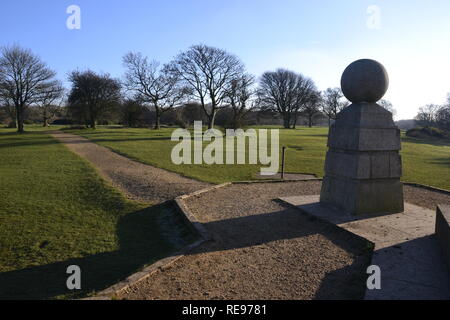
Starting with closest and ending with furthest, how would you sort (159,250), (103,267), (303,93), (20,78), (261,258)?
(103,267)
(261,258)
(159,250)
(20,78)
(303,93)

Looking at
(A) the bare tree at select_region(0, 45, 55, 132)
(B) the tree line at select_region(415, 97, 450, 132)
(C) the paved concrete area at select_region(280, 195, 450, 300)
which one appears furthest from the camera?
(B) the tree line at select_region(415, 97, 450, 132)

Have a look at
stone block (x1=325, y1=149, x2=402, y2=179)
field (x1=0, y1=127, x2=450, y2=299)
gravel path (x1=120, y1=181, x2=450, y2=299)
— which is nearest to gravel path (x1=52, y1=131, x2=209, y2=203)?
field (x1=0, y1=127, x2=450, y2=299)

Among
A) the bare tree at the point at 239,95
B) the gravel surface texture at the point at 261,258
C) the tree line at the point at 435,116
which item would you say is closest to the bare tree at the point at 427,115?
the tree line at the point at 435,116

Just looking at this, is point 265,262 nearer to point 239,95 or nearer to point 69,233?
point 69,233

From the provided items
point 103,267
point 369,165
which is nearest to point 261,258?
point 103,267

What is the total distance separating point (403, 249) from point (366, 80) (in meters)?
3.59

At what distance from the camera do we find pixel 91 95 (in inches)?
1806

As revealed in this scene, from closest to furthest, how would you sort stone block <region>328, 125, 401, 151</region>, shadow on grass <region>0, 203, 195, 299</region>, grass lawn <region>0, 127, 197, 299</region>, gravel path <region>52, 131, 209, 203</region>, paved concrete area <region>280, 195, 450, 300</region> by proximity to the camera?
1. paved concrete area <region>280, 195, 450, 300</region>
2. shadow on grass <region>0, 203, 195, 299</region>
3. grass lawn <region>0, 127, 197, 299</region>
4. stone block <region>328, 125, 401, 151</region>
5. gravel path <region>52, 131, 209, 203</region>

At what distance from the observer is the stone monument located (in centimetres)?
677

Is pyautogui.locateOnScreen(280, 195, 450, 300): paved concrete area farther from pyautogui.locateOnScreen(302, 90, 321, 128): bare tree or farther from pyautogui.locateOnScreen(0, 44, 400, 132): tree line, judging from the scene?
pyautogui.locateOnScreen(302, 90, 321, 128): bare tree

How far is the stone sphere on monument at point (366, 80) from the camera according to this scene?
6.76 meters

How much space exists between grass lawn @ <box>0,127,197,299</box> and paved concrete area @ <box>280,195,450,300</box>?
10.8 ft
